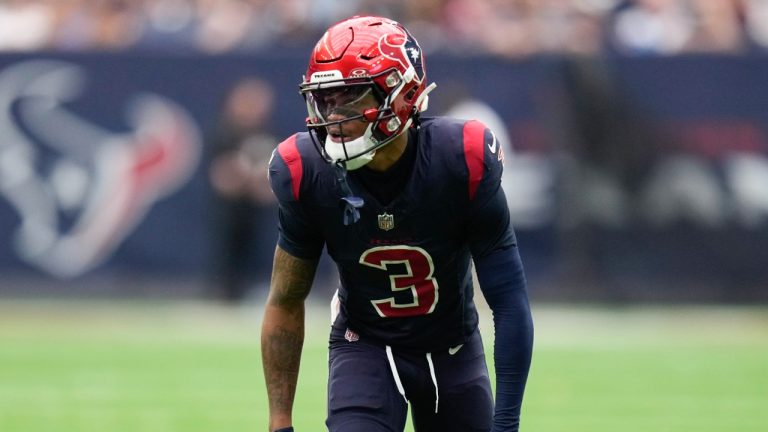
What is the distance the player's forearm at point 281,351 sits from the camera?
4.96 m

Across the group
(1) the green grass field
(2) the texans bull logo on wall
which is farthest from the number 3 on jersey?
(2) the texans bull logo on wall

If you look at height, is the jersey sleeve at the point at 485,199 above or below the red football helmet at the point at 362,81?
below

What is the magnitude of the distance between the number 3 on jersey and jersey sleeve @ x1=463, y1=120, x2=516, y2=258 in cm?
20

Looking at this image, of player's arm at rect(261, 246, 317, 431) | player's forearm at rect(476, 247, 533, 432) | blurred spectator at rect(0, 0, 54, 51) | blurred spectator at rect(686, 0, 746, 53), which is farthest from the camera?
blurred spectator at rect(0, 0, 54, 51)

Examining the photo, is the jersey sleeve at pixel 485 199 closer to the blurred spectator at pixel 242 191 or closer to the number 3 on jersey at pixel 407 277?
the number 3 on jersey at pixel 407 277

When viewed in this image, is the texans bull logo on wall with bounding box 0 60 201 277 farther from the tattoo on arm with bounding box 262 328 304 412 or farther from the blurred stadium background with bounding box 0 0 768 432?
the tattoo on arm with bounding box 262 328 304 412

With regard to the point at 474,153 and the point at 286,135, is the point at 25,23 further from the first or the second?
the point at 474,153

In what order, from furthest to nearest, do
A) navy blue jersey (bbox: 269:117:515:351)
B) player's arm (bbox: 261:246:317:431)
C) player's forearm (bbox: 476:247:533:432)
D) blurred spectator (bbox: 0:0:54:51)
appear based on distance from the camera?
blurred spectator (bbox: 0:0:54:51)
player's arm (bbox: 261:246:317:431)
navy blue jersey (bbox: 269:117:515:351)
player's forearm (bbox: 476:247:533:432)

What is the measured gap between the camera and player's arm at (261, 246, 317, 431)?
4.92 meters

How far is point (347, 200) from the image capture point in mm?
4602

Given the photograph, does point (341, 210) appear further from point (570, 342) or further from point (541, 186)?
point (541, 186)

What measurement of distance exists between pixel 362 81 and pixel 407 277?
68cm

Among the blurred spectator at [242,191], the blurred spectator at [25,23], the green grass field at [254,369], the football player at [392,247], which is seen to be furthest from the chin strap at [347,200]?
the blurred spectator at [25,23]

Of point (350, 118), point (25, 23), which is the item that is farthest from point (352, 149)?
point (25, 23)
